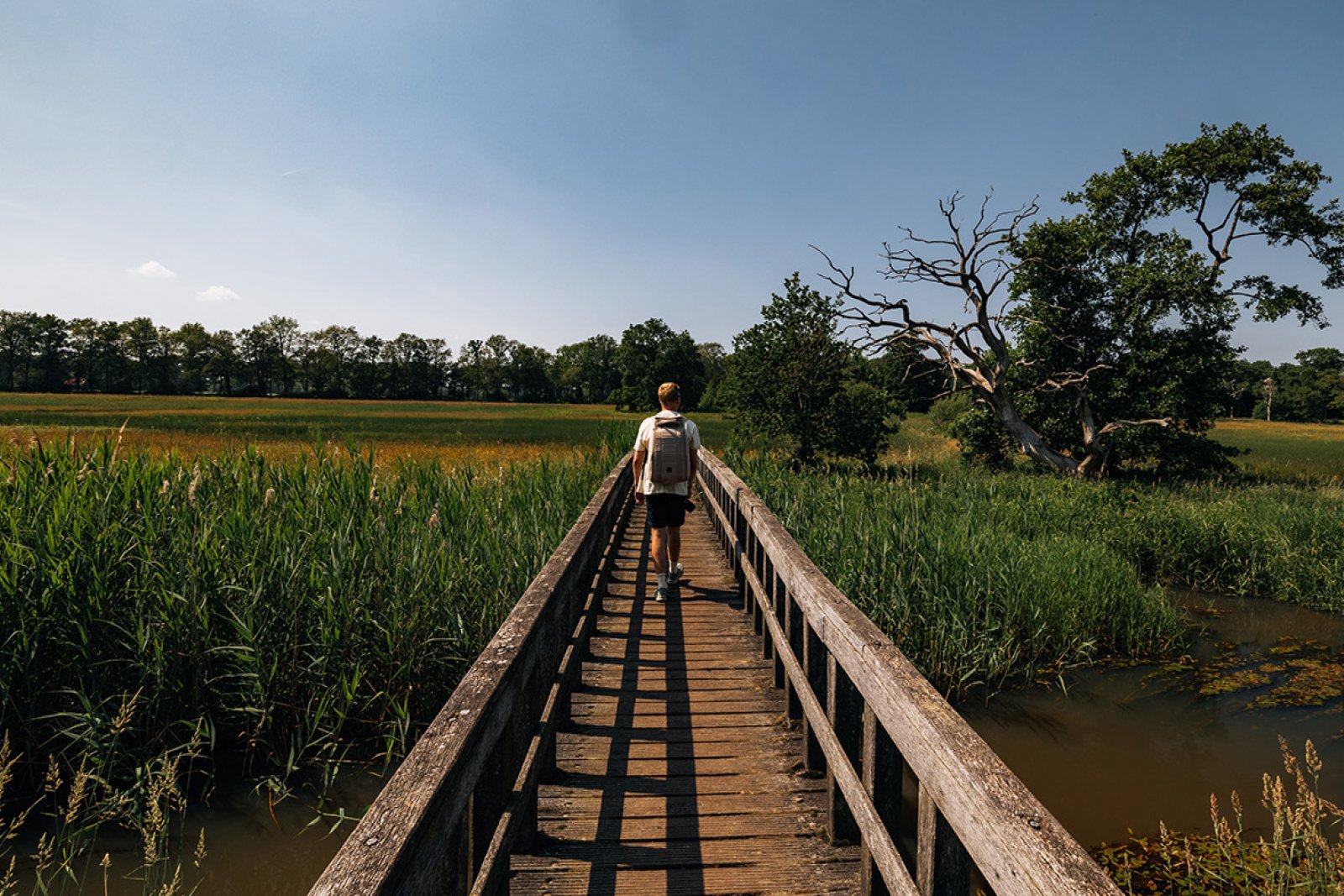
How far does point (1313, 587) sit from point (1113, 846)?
7864 mm

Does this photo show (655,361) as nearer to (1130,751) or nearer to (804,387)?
(804,387)

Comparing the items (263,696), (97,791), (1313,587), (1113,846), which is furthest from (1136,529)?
(97,791)

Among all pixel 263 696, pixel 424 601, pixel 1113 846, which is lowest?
pixel 1113 846

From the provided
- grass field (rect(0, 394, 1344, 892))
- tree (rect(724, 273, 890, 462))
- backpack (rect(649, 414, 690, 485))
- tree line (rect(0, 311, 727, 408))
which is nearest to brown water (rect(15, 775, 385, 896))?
grass field (rect(0, 394, 1344, 892))

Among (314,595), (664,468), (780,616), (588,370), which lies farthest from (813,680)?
(588,370)

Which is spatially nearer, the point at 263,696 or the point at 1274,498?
the point at 263,696

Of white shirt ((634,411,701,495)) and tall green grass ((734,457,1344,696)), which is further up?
white shirt ((634,411,701,495))

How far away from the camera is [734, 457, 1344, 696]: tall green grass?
6.00 meters

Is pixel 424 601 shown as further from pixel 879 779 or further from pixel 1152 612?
pixel 1152 612

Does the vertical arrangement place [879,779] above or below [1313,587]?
above

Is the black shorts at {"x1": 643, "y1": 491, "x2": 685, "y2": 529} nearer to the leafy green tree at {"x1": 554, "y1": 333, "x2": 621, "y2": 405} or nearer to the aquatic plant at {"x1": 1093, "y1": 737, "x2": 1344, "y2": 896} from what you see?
the aquatic plant at {"x1": 1093, "y1": 737, "x2": 1344, "y2": 896}

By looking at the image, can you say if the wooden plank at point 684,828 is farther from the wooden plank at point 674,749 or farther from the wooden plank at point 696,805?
the wooden plank at point 674,749

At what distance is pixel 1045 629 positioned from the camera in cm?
654

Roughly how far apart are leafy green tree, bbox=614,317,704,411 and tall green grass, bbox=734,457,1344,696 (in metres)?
64.0
